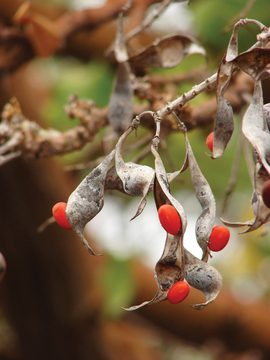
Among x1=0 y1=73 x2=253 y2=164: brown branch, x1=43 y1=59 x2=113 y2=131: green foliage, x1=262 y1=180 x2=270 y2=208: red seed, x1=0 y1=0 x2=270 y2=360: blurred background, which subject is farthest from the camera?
x1=43 y1=59 x2=113 y2=131: green foliage

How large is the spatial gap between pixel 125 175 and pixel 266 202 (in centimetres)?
16

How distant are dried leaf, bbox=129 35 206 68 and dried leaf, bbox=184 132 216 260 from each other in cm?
35

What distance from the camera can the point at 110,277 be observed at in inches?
64.8

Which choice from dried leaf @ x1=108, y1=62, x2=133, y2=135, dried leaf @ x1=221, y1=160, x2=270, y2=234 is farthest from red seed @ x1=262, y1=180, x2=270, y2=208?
dried leaf @ x1=108, y1=62, x2=133, y2=135

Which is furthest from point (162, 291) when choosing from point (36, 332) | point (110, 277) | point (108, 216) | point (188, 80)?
point (108, 216)

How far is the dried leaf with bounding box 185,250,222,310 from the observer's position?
0.42 m

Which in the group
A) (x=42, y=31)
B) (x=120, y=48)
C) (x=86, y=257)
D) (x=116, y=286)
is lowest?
(x=116, y=286)

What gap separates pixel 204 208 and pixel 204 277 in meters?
0.08

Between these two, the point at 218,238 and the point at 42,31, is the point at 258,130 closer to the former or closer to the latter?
the point at 218,238

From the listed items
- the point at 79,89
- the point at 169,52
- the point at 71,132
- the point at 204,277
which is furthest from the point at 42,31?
the point at 204,277

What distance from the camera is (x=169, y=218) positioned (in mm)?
374

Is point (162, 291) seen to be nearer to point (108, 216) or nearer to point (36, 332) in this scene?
point (36, 332)

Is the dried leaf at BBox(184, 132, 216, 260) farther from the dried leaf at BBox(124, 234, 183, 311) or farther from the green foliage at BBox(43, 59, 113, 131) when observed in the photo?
the green foliage at BBox(43, 59, 113, 131)

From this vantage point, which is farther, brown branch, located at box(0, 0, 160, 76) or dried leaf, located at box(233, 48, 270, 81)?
brown branch, located at box(0, 0, 160, 76)
